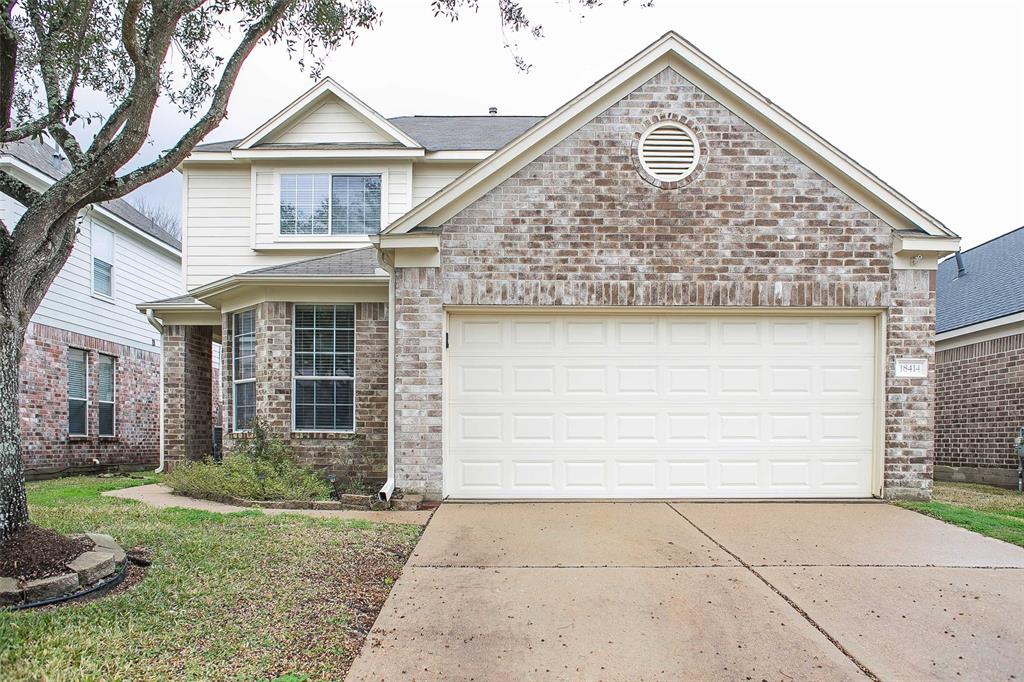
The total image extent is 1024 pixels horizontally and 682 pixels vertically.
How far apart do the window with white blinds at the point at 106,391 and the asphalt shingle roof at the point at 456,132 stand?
5788mm

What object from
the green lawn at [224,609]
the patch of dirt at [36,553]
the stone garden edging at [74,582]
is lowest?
the green lawn at [224,609]

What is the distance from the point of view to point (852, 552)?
6.21 meters

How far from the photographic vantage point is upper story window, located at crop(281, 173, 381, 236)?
42.8 feet

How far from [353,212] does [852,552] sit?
10.3 meters

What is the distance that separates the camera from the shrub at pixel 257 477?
8812mm

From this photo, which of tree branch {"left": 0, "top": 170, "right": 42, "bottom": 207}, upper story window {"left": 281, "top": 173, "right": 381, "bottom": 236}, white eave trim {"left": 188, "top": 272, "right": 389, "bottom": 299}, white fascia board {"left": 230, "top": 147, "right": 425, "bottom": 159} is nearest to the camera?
tree branch {"left": 0, "top": 170, "right": 42, "bottom": 207}

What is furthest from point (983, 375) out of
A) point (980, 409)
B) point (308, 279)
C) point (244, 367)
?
point (244, 367)

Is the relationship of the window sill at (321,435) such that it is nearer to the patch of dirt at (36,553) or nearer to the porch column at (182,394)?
the porch column at (182,394)

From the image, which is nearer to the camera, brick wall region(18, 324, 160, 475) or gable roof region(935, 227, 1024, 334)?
gable roof region(935, 227, 1024, 334)

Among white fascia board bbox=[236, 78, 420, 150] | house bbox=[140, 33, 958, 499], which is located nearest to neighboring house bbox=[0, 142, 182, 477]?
white fascia board bbox=[236, 78, 420, 150]

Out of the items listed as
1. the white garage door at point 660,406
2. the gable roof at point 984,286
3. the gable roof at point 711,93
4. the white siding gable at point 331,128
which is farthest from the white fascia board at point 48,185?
the gable roof at point 984,286

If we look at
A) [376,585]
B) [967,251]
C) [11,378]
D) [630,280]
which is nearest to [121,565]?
[11,378]

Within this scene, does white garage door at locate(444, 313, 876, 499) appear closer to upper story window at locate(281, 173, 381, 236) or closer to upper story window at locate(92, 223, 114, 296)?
upper story window at locate(281, 173, 381, 236)

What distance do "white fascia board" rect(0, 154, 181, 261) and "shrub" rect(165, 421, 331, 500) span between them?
401 centimetres
